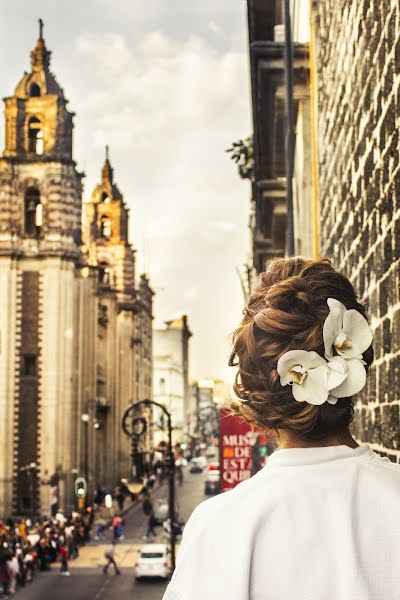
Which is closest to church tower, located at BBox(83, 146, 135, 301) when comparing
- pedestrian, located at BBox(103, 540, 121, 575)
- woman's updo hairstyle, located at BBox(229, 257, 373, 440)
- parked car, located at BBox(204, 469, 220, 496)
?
parked car, located at BBox(204, 469, 220, 496)

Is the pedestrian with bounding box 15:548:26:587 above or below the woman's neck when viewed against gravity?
below

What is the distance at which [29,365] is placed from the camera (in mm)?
56375

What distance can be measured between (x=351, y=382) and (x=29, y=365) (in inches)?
2166

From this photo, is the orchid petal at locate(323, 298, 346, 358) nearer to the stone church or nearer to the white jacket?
the white jacket

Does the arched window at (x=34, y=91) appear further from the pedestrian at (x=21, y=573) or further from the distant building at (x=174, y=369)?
the distant building at (x=174, y=369)

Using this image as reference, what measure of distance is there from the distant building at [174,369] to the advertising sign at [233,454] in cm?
10459

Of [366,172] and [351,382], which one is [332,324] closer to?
[351,382]

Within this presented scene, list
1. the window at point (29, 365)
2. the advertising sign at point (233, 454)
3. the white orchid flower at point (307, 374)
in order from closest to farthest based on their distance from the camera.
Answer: the white orchid flower at point (307, 374) → the advertising sign at point (233, 454) → the window at point (29, 365)

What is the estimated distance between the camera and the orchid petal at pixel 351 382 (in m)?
2.46

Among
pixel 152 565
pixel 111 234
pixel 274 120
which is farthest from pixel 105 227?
pixel 274 120

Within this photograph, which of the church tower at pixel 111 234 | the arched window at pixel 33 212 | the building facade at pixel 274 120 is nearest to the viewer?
the building facade at pixel 274 120

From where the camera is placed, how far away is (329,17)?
9.07m

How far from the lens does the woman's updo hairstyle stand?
246 centimetres

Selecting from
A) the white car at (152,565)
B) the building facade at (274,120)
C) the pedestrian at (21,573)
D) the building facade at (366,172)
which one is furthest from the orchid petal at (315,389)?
the pedestrian at (21,573)
